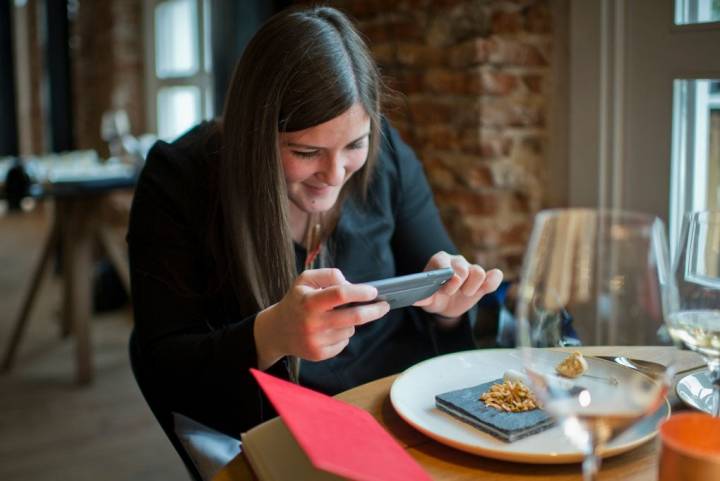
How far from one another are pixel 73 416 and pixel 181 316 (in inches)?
70.8

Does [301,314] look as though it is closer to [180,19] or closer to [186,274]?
[186,274]

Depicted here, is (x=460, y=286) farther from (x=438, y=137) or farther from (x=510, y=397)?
(x=438, y=137)

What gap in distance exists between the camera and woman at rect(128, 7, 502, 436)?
112 cm

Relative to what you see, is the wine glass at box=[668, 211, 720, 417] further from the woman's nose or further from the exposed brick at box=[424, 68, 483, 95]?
the exposed brick at box=[424, 68, 483, 95]

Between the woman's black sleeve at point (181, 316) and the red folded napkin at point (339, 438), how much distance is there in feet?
1.04

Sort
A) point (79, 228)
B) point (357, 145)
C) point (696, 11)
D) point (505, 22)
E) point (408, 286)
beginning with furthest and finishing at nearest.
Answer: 1. point (79, 228)
2. point (505, 22)
3. point (696, 11)
4. point (357, 145)
5. point (408, 286)

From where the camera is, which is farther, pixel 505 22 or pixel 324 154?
pixel 505 22

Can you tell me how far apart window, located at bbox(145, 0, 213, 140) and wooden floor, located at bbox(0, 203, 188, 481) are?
1.17 meters

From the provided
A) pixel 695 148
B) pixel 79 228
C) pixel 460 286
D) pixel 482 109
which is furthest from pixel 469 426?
pixel 79 228

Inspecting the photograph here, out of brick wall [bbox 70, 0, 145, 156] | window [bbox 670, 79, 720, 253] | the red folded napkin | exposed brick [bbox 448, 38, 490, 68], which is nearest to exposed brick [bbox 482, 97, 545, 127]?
exposed brick [bbox 448, 38, 490, 68]

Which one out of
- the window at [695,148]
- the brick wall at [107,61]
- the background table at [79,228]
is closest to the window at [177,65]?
the brick wall at [107,61]

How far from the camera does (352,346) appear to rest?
4.54 ft

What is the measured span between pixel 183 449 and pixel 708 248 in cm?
75

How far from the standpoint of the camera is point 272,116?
3.88ft
